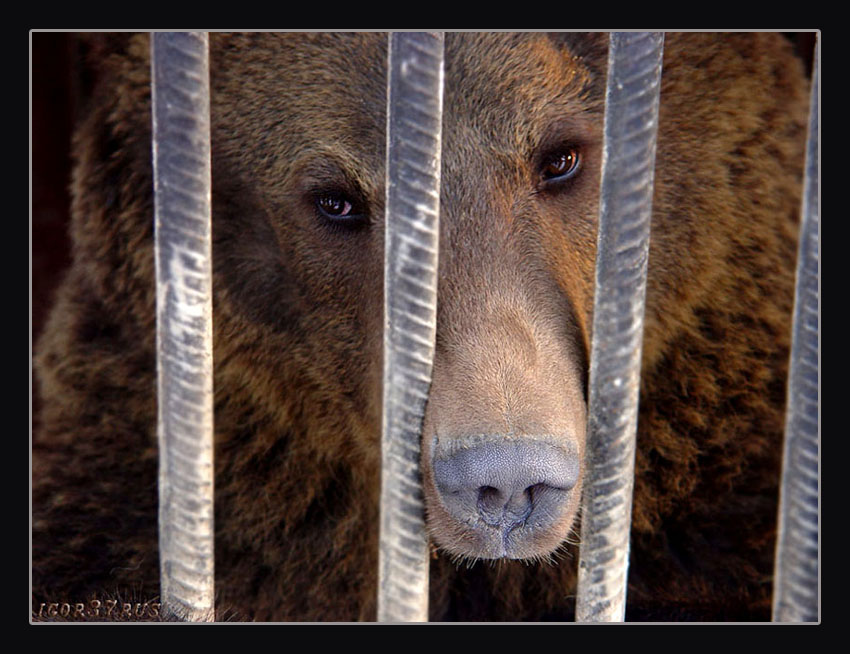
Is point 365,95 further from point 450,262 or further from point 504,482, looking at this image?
point 504,482

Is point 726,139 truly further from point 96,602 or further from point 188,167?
point 96,602

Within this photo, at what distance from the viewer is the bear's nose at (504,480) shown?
6.79 ft

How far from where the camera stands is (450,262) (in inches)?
96.2

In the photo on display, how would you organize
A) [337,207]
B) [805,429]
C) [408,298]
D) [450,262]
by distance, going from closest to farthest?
[408,298]
[805,429]
[450,262]
[337,207]

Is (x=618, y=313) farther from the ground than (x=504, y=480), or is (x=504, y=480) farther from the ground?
(x=618, y=313)

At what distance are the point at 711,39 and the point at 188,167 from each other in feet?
5.29

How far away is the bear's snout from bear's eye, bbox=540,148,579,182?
33.4 inches

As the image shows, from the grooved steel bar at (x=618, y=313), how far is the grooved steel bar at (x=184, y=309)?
0.85 metres

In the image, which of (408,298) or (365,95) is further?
(365,95)

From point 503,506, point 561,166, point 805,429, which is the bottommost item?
point 503,506

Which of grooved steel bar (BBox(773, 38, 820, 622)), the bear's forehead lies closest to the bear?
the bear's forehead

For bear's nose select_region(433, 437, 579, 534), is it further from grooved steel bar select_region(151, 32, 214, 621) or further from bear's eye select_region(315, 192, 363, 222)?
bear's eye select_region(315, 192, 363, 222)

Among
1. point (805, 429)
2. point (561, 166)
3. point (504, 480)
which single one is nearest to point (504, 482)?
point (504, 480)

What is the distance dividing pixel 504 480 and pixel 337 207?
1.01 meters
